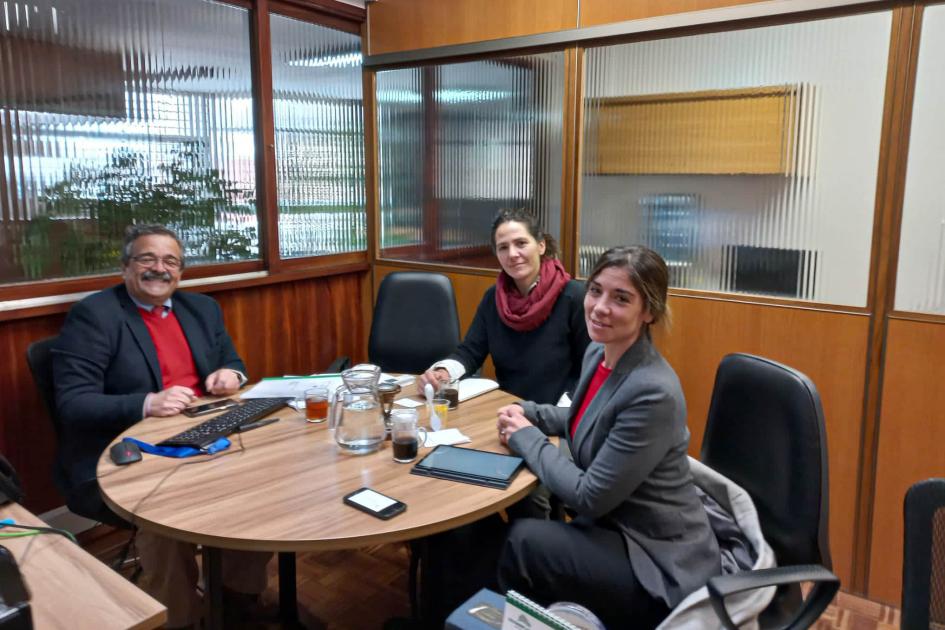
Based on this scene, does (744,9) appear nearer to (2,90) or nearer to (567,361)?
(567,361)

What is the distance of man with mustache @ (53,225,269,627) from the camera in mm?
2082

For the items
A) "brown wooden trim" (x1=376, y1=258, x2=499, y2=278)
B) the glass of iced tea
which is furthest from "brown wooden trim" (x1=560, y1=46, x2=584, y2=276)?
the glass of iced tea

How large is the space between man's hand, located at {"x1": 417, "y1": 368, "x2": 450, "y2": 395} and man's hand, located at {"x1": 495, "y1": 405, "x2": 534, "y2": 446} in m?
0.45

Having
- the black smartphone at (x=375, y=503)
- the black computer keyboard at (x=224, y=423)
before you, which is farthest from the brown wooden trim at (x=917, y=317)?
the black computer keyboard at (x=224, y=423)

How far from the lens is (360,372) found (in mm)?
2279

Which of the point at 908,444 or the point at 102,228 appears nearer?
the point at 908,444

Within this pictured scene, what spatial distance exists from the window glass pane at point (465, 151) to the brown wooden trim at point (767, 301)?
71cm

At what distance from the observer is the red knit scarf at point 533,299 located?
247 cm

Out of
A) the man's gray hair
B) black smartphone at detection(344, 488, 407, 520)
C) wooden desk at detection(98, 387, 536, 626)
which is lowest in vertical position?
wooden desk at detection(98, 387, 536, 626)

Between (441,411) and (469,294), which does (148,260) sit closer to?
(441,411)

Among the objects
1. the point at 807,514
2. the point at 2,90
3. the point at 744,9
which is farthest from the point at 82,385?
the point at 744,9

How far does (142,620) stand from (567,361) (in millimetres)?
1722

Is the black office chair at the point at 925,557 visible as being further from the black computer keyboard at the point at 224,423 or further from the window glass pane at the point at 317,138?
the window glass pane at the point at 317,138

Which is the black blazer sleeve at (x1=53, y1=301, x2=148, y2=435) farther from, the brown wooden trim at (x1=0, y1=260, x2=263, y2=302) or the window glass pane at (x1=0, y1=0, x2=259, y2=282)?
the window glass pane at (x1=0, y1=0, x2=259, y2=282)
